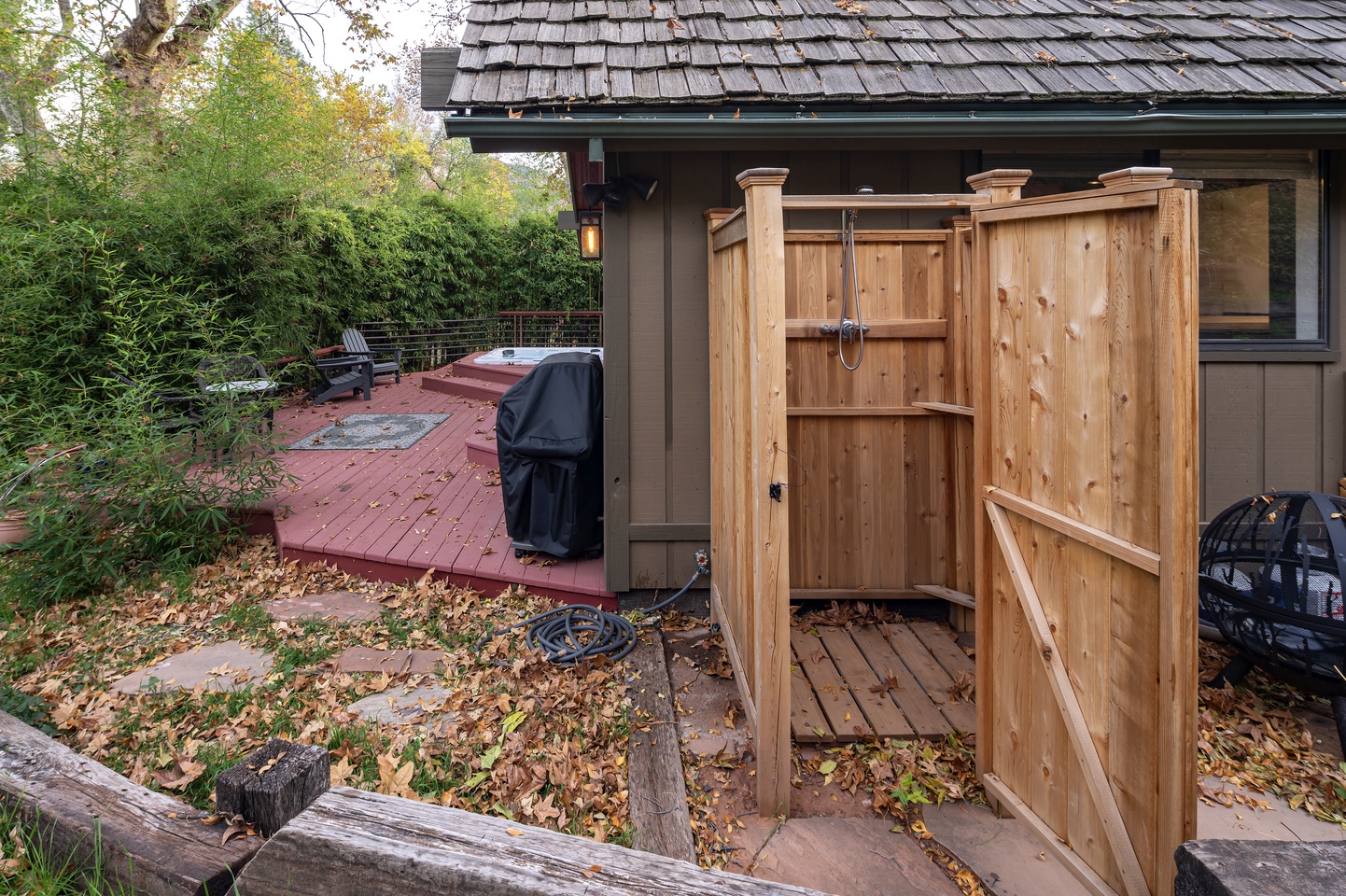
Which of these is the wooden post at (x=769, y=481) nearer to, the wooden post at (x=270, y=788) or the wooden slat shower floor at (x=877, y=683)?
the wooden slat shower floor at (x=877, y=683)

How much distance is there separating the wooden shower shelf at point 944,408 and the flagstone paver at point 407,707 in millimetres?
2613

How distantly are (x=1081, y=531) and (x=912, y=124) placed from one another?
93.0 inches

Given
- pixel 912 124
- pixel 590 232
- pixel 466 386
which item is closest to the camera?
pixel 912 124

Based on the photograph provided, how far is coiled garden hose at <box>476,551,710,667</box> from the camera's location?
3.79 m

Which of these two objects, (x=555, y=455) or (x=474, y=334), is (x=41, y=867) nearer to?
(x=555, y=455)

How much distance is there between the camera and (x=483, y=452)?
718 centimetres

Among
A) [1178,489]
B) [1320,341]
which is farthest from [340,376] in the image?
[1178,489]

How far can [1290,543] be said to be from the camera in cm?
352

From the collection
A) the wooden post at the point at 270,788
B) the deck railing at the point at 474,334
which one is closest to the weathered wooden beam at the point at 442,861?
the wooden post at the point at 270,788

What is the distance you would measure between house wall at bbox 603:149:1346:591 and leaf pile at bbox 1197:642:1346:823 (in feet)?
3.56

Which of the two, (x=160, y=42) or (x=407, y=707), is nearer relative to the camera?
(x=407, y=707)

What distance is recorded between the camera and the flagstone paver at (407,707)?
130 inches

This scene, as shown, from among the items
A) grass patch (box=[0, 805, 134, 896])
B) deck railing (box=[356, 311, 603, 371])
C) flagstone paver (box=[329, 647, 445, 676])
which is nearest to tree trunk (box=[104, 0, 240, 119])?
deck railing (box=[356, 311, 603, 371])

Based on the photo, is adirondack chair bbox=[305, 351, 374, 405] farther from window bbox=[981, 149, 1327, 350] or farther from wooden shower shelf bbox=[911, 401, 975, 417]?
window bbox=[981, 149, 1327, 350]
